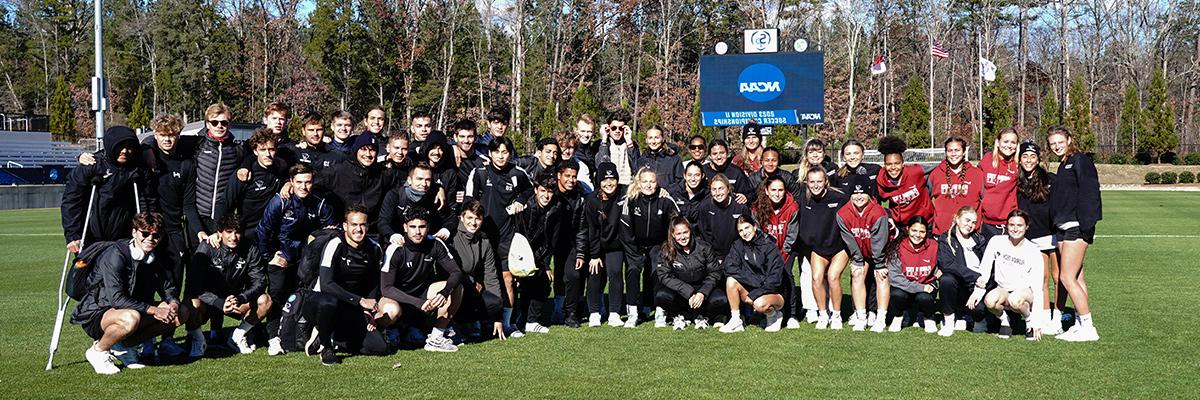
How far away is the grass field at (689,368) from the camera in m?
5.75

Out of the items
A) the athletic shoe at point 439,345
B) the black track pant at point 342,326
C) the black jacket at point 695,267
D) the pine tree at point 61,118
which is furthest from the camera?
the pine tree at point 61,118

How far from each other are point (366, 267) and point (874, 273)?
13.0 feet

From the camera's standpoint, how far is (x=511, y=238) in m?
7.98

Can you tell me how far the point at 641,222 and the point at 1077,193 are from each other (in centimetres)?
328

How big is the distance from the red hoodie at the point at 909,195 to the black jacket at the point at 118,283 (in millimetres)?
5557

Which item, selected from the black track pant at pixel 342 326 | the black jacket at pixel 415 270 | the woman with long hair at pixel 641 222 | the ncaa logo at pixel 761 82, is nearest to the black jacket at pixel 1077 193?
the woman with long hair at pixel 641 222

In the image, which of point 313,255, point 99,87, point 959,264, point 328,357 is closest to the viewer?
point 328,357

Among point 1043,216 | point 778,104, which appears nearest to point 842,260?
point 1043,216

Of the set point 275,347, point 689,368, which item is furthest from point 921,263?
point 275,347

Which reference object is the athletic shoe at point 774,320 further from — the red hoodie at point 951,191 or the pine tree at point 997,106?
the pine tree at point 997,106

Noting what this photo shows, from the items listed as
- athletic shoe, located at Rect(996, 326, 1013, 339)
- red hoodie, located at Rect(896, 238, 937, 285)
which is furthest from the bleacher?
athletic shoe, located at Rect(996, 326, 1013, 339)

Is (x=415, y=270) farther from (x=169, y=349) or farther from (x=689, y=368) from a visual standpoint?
(x=689, y=368)

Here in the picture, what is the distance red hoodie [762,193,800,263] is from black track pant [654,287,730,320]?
23.9 inches

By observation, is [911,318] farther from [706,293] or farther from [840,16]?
[840,16]
